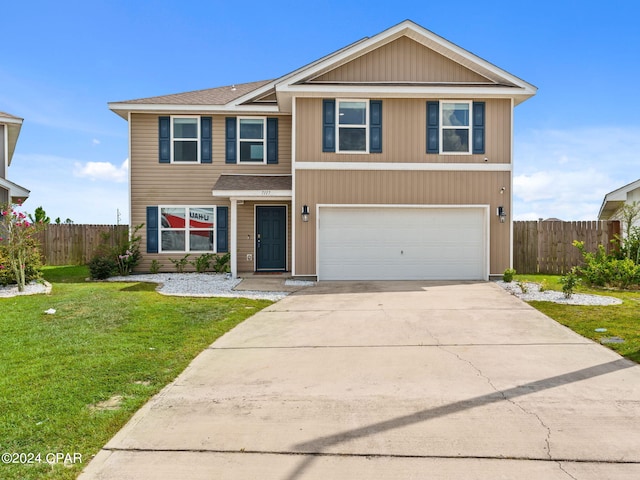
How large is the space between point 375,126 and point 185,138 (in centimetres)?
654

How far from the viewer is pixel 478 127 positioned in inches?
521

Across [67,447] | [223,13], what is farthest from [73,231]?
[67,447]

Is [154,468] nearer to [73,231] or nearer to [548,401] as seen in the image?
[548,401]

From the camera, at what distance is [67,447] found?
3412 millimetres

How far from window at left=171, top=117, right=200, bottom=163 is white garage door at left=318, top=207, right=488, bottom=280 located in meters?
5.37

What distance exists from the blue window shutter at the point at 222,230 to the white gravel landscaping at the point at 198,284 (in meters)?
1.05

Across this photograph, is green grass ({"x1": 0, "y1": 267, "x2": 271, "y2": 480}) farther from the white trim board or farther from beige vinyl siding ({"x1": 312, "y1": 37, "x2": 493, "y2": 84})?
beige vinyl siding ({"x1": 312, "y1": 37, "x2": 493, "y2": 84})

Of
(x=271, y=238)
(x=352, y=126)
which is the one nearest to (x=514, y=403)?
(x=352, y=126)

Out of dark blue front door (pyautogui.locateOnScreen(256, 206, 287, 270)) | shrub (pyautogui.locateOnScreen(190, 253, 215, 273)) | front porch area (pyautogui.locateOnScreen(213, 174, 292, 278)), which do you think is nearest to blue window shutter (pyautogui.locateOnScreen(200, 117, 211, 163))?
front porch area (pyautogui.locateOnScreen(213, 174, 292, 278))

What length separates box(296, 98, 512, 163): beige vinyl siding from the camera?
1305 centimetres

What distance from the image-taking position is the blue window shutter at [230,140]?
15.1 metres

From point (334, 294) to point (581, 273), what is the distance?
7.73 metres

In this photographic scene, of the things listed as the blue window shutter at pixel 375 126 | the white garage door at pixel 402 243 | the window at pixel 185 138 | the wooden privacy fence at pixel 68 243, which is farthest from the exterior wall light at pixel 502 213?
the wooden privacy fence at pixel 68 243

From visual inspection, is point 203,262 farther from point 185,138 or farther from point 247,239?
point 185,138
